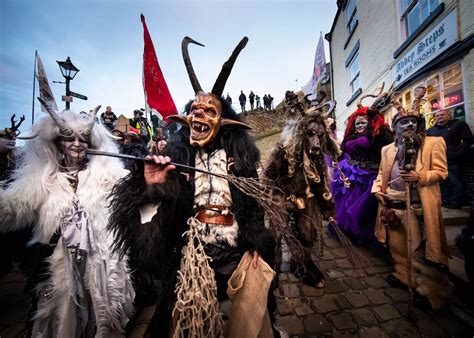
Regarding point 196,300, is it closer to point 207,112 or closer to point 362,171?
point 207,112

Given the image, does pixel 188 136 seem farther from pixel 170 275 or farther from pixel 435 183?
pixel 435 183

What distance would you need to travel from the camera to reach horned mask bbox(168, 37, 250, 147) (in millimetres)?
1750

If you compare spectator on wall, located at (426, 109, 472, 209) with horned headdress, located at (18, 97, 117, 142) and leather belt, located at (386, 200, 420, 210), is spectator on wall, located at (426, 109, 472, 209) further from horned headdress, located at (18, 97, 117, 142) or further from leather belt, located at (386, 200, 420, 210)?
horned headdress, located at (18, 97, 117, 142)

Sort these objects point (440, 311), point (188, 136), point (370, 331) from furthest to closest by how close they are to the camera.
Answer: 1. point (440, 311)
2. point (370, 331)
3. point (188, 136)

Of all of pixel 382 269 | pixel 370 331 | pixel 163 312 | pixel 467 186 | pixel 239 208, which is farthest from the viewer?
pixel 467 186

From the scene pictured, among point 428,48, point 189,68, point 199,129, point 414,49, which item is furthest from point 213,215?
point 414,49

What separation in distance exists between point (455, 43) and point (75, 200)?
24.8 feet

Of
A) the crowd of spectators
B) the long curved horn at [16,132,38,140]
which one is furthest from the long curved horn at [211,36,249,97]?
the crowd of spectators

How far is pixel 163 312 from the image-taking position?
1530 mm

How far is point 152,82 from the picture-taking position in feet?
14.4

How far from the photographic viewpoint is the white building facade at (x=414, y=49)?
4.33m

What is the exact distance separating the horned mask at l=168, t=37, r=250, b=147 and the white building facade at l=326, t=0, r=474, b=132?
559 cm

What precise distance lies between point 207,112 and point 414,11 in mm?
8195

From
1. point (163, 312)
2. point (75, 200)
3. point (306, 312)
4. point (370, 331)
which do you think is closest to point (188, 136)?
point (75, 200)
